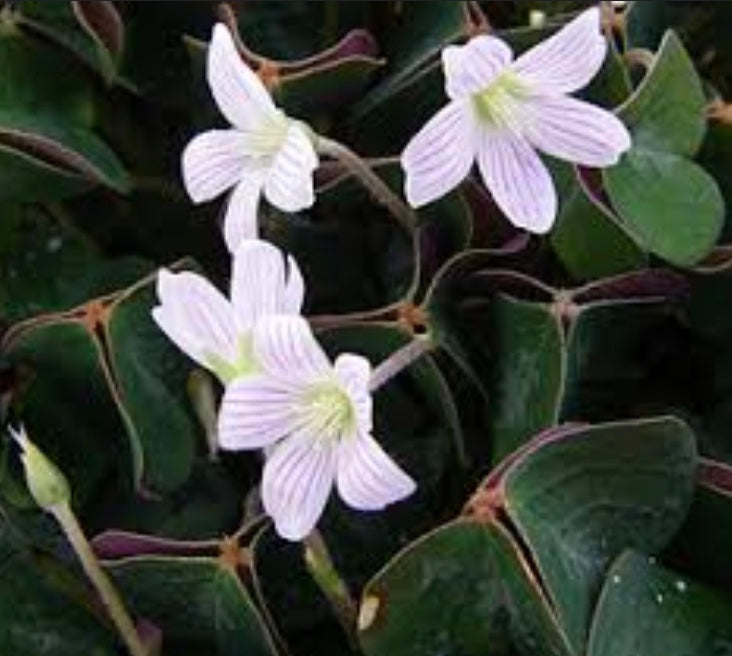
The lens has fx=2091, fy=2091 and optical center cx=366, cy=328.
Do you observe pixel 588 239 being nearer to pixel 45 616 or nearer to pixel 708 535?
pixel 708 535

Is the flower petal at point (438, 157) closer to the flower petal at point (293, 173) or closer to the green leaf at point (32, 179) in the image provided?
the flower petal at point (293, 173)

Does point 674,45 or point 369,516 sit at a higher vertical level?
point 674,45

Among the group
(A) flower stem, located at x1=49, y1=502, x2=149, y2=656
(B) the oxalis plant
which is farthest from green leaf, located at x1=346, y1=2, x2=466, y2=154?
(A) flower stem, located at x1=49, y1=502, x2=149, y2=656

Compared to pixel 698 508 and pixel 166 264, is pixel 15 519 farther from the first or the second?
pixel 698 508

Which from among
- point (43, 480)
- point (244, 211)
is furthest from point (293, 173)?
point (43, 480)

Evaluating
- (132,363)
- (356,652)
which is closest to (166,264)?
(132,363)

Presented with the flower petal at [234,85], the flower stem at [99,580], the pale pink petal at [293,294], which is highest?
the flower petal at [234,85]

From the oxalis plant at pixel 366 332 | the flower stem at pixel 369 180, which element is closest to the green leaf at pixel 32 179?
the oxalis plant at pixel 366 332
